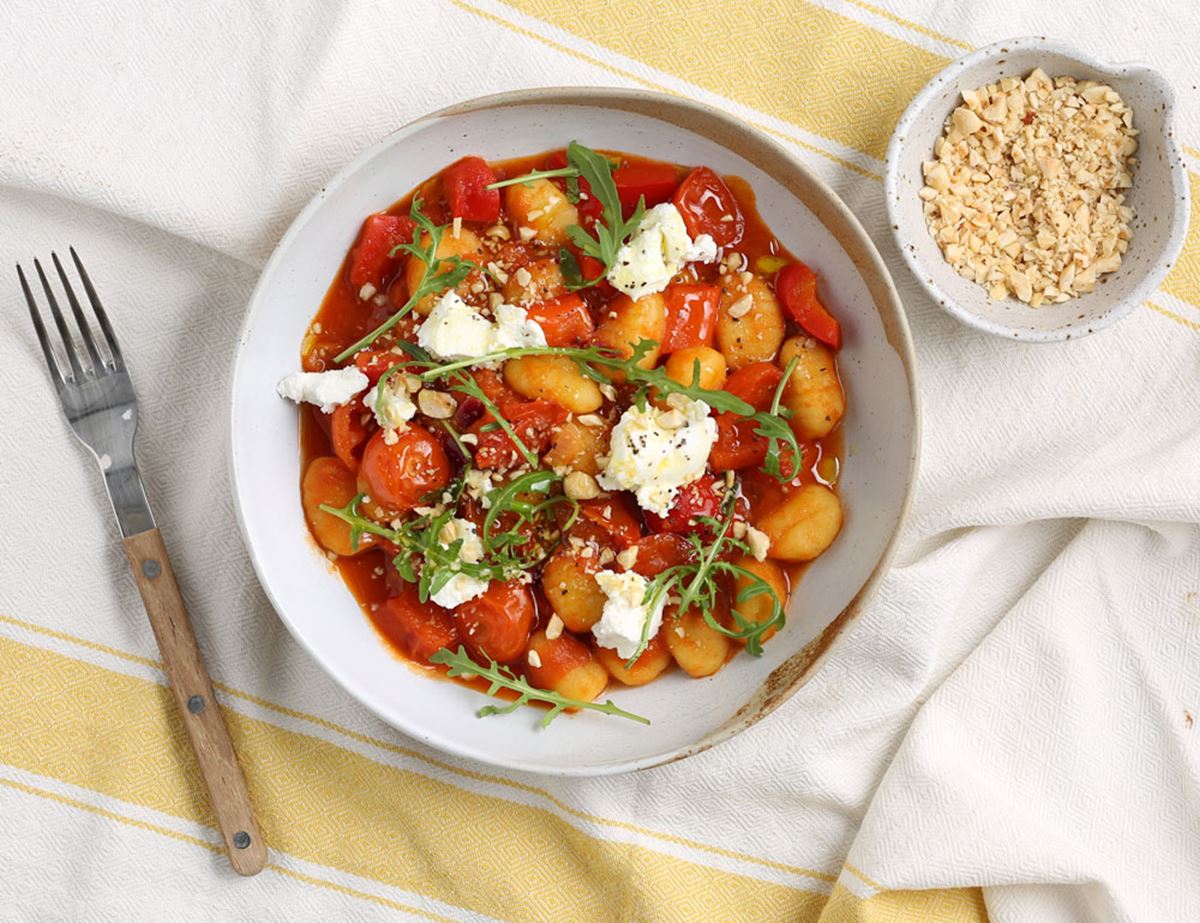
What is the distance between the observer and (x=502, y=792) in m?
2.49

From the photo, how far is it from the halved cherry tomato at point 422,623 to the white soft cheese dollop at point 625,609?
346 mm

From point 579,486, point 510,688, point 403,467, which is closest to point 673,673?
point 510,688

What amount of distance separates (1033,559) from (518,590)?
1.26 m

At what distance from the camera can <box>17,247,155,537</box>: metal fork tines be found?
2.33 meters

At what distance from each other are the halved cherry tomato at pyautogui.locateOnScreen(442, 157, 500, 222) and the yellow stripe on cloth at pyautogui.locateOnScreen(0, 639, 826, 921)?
4.15 ft

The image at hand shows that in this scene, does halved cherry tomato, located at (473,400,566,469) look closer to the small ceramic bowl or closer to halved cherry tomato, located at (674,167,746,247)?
halved cherry tomato, located at (674,167,746,247)

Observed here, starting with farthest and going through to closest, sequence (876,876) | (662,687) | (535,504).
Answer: (876,876) → (662,687) → (535,504)

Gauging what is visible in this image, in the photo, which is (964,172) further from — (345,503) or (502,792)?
(502,792)

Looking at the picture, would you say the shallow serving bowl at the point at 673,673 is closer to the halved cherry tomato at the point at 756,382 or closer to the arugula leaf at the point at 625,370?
the halved cherry tomato at the point at 756,382

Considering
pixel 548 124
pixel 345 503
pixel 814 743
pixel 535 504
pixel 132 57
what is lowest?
pixel 814 743

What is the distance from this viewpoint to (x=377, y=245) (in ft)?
7.08

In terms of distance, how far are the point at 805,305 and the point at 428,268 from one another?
767 millimetres

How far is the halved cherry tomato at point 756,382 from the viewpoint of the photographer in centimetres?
215

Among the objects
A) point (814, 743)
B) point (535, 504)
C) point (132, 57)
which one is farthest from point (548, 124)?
point (814, 743)
